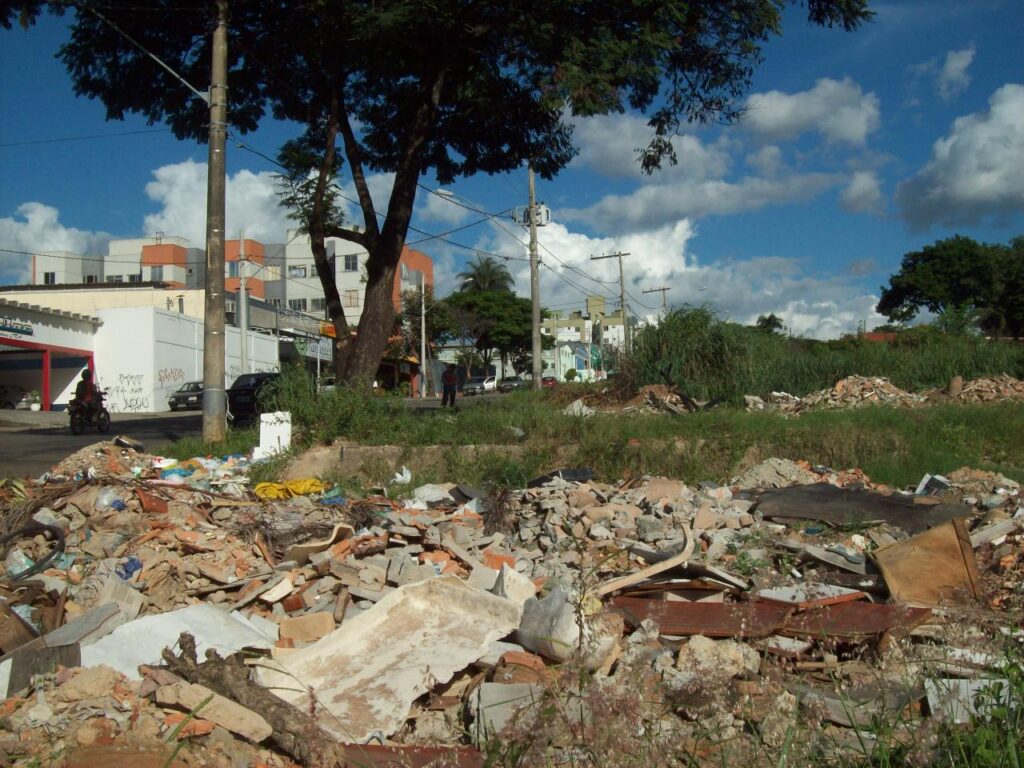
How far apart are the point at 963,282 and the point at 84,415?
54.3m

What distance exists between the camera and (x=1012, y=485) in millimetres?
8672

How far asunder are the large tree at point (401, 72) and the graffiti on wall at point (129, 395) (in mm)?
24038

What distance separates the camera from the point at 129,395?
3644 cm

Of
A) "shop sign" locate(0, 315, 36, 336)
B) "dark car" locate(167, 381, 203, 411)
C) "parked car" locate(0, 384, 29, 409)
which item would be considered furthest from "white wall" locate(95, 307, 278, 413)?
"shop sign" locate(0, 315, 36, 336)

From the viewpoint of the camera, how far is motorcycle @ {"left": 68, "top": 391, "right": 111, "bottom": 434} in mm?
18328

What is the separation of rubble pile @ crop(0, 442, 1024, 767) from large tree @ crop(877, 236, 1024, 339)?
4849cm

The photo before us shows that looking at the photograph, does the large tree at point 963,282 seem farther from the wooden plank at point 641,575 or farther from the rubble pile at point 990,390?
the wooden plank at point 641,575

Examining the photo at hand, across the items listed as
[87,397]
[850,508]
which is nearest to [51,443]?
[87,397]

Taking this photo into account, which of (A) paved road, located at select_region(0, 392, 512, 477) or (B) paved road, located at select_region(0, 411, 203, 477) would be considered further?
(A) paved road, located at select_region(0, 392, 512, 477)

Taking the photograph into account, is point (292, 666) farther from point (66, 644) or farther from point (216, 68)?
point (216, 68)

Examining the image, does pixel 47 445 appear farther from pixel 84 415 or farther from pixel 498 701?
pixel 498 701

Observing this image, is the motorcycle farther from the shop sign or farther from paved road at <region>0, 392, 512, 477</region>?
the shop sign

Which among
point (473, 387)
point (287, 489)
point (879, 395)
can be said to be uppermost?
point (473, 387)

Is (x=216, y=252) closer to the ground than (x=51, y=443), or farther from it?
farther from it
